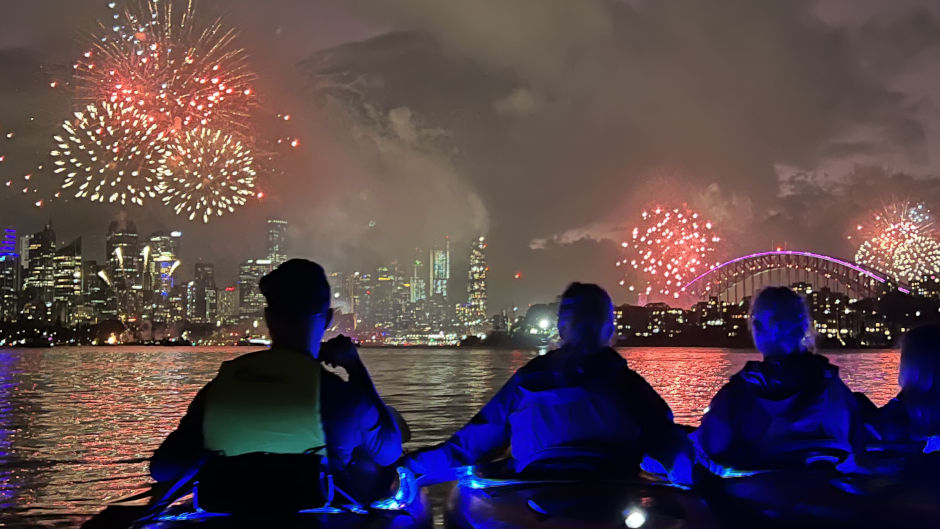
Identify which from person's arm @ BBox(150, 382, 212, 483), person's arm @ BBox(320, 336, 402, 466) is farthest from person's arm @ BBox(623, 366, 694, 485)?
person's arm @ BBox(150, 382, 212, 483)

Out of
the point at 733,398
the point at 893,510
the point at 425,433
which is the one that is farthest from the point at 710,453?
the point at 425,433

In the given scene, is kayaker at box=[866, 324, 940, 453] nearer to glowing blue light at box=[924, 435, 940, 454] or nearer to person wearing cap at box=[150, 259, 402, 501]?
glowing blue light at box=[924, 435, 940, 454]

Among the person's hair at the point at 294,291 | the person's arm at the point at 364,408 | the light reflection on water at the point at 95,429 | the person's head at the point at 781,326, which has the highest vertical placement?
the person's hair at the point at 294,291

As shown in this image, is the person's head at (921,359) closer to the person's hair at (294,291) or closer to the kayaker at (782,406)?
the kayaker at (782,406)

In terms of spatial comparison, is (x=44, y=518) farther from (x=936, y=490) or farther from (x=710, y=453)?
(x=936, y=490)

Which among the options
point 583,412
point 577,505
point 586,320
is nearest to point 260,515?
point 577,505

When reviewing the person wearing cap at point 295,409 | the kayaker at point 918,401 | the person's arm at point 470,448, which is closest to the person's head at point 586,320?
the person's arm at point 470,448

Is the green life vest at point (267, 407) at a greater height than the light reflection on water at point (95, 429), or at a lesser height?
greater
